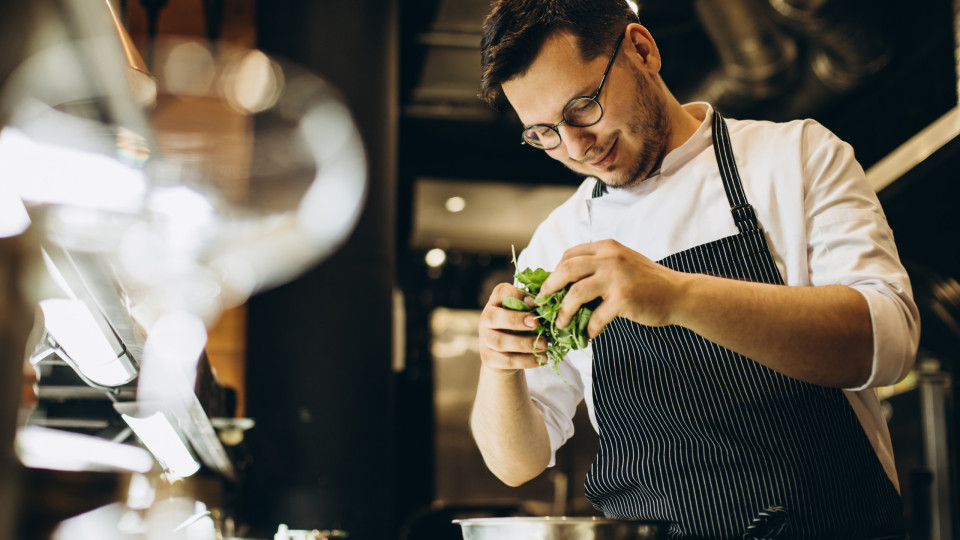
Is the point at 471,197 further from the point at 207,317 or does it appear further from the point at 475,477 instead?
the point at 207,317

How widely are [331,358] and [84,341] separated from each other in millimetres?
1669

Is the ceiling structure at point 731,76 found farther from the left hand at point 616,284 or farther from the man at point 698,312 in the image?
the left hand at point 616,284

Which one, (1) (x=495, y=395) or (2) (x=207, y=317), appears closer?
(1) (x=495, y=395)

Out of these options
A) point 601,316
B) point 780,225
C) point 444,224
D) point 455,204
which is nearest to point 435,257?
point 444,224

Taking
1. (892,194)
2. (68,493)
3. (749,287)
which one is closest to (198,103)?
(749,287)

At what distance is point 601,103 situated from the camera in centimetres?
146

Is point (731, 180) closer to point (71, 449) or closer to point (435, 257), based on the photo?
point (71, 449)

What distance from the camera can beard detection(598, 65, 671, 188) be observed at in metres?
1.52

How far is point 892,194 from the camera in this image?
279 centimetres

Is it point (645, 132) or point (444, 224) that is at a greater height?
point (444, 224)

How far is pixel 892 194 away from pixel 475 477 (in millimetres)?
4443

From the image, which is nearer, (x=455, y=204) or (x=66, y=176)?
(x=66, y=176)

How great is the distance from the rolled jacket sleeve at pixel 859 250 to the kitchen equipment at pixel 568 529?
1.32 feet

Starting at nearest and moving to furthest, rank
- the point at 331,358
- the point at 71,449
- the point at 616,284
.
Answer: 1. the point at 616,284
2. the point at 71,449
3. the point at 331,358
